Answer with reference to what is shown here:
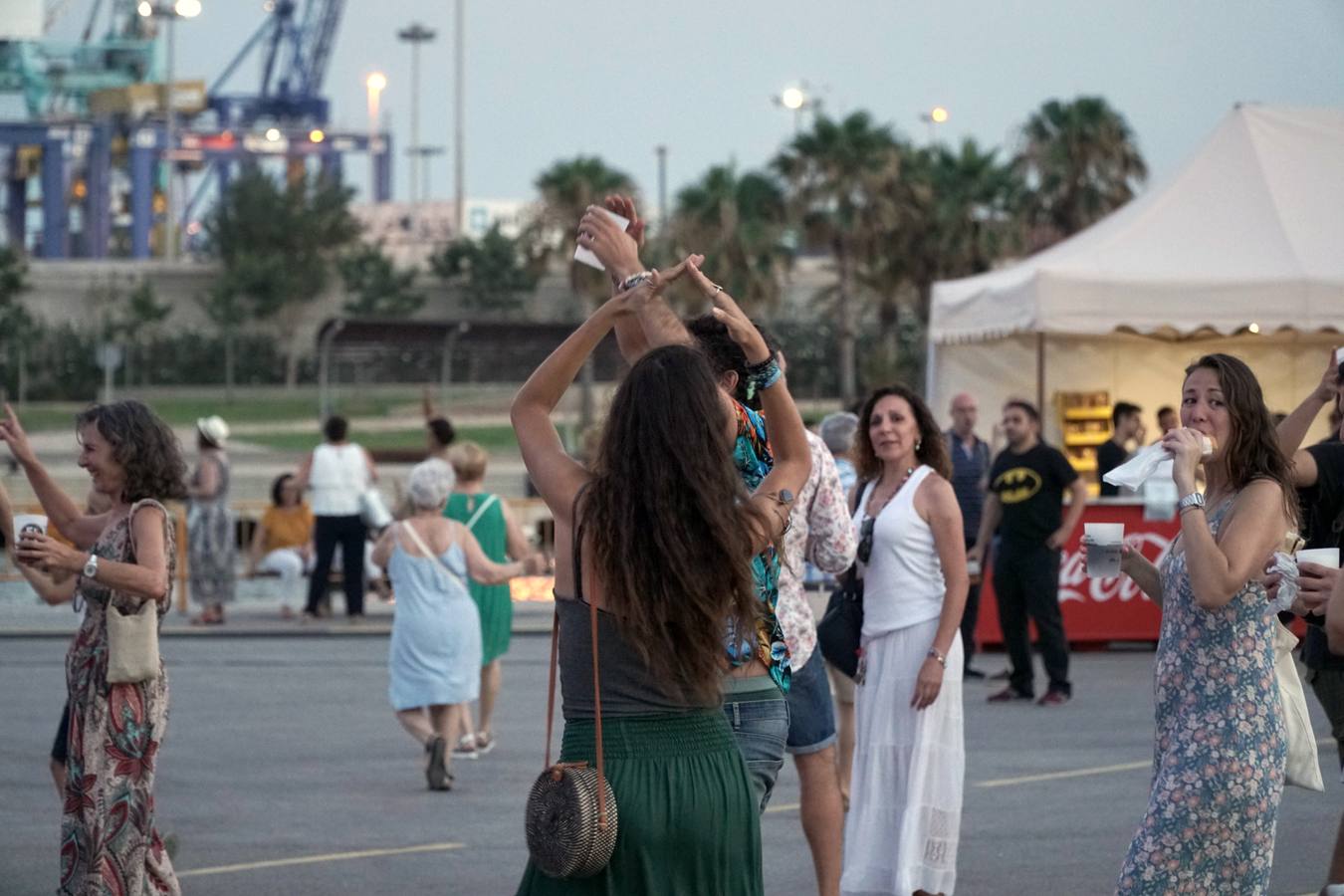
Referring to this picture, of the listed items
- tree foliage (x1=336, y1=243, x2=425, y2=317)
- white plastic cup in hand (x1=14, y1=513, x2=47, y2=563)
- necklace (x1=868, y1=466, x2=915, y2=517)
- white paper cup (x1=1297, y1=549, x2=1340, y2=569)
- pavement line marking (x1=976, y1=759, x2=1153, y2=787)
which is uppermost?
tree foliage (x1=336, y1=243, x2=425, y2=317)

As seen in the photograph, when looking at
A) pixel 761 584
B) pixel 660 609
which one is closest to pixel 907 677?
pixel 761 584

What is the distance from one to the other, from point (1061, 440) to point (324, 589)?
25.3 ft

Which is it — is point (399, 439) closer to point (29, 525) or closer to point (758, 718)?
point (29, 525)

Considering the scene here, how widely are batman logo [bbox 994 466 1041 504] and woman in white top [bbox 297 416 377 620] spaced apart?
21.7 ft

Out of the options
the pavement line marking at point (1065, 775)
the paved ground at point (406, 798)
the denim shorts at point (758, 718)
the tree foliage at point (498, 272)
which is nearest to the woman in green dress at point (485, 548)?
the paved ground at point (406, 798)

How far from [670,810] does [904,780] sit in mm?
3042

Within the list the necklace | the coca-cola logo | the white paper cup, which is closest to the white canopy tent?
the coca-cola logo

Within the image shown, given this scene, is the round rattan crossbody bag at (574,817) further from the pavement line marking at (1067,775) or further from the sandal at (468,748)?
the sandal at (468,748)

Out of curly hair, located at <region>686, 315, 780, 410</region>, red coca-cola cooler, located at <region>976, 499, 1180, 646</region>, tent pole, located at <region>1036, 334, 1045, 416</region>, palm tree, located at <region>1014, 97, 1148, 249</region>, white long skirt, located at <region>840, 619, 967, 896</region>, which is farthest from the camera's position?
palm tree, located at <region>1014, 97, 1148, 249</region>

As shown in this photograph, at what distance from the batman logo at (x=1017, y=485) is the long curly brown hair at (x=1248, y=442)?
787 centimetres

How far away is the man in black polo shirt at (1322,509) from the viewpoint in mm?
5801

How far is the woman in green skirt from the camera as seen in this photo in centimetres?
364

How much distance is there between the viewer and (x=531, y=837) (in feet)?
12.3

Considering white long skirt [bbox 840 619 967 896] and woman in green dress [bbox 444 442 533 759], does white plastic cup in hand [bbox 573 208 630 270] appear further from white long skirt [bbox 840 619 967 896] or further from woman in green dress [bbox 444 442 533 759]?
woman in green dress [bbox 444 442 533 759]
